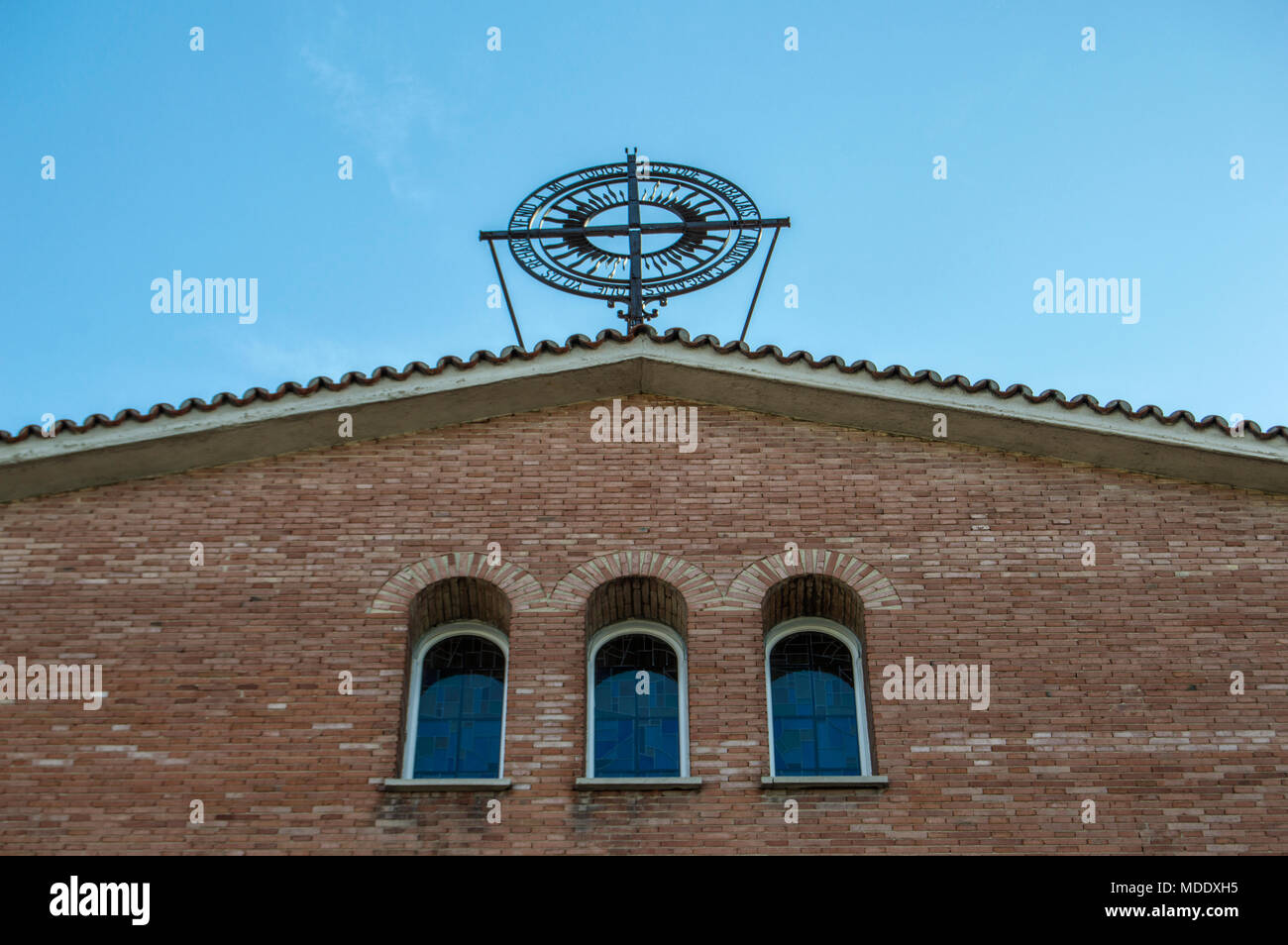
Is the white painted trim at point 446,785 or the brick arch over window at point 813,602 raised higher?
the brick arch over window at point 813,602

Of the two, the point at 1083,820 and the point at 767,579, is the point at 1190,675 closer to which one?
the point at 1083,820

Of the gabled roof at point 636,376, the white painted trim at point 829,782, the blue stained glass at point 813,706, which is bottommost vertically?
the white painted trim at point 829,782

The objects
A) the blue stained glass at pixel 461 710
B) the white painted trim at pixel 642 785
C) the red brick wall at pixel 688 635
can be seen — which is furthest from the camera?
the blue stained glass at pixel 461 710

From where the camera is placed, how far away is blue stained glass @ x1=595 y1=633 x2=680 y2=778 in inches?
448

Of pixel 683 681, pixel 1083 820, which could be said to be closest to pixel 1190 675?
pixel 1083 820

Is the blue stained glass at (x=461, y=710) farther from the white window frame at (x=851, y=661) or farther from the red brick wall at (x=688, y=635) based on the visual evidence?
the white window frame at (x=851, y=661)

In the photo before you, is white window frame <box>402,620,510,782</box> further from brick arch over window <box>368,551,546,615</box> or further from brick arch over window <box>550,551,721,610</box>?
brick arch over window <box>550,551,721,610</box>

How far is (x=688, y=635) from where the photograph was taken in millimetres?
11727

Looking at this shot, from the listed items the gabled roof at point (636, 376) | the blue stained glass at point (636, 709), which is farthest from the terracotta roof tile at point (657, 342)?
the blue stained glass at point (636, 709)

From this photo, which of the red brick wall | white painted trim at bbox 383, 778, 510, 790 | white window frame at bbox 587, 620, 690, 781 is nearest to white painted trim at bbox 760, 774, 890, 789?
the red brick wall

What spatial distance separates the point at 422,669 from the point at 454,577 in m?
0.70

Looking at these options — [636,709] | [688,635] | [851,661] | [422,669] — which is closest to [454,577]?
[422,669]

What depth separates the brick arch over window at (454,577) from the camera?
11.9m

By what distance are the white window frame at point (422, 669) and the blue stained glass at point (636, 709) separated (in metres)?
0.67
